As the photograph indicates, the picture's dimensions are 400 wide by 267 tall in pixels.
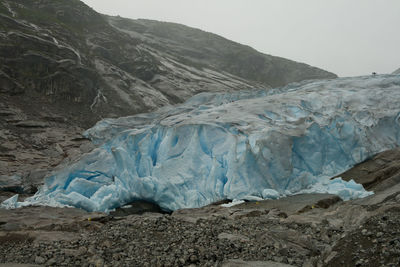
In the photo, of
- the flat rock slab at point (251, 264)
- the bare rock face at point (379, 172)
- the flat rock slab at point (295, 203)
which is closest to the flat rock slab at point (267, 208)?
the flat rock slab at point (295, 203)

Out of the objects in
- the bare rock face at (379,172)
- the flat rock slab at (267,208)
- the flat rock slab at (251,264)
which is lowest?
the flat rock slab at (267,208)

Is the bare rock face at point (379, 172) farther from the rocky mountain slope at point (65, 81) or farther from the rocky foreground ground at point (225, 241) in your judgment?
the rocky mountain slope at point (65, 81)

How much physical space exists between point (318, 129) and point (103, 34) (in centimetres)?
2960

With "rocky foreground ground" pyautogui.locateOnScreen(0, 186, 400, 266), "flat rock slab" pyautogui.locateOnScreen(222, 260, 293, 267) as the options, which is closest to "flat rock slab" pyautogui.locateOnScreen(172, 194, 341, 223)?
"rocky foreground ground" pyautogui.locateOnScreen(0, 186, 400, 266)

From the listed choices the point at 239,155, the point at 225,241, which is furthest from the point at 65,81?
the point at 225,241

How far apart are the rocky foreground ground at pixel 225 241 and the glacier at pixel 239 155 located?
3.04 meters

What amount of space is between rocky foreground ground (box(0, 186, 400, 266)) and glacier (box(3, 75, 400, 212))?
3.04m

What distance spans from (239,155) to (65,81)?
16900 mm

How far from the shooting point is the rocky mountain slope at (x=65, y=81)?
16594 millimetres

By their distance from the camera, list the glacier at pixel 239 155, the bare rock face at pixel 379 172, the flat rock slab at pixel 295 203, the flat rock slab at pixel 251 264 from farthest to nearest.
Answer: the glacier at pixel 239 155, the bare rock face at pixel 379 172, the flat rock slab at pixel 295 203, the flat rock slab at pixel 251 264

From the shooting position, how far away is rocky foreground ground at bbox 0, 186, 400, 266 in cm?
441

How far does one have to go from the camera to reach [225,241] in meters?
5.27

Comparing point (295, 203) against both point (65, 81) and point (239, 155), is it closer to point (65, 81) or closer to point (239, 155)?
point (239, 155)

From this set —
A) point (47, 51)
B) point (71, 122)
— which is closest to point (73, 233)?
point (71, 122)
